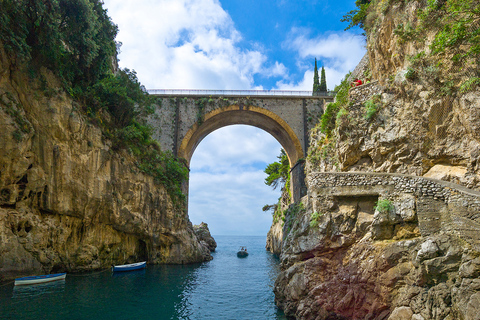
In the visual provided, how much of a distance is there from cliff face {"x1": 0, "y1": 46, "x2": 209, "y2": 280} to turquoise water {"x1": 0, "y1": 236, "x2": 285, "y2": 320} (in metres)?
1.58

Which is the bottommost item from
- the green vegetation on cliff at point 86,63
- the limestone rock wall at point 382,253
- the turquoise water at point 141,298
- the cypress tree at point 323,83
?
the turquoise water at point 141,298

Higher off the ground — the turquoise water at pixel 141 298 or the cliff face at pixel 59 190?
the cliff face at pixel 59 190

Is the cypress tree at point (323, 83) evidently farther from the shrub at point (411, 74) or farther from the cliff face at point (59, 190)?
the shrub at point (411, 74)

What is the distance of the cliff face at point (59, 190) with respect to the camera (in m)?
13.0

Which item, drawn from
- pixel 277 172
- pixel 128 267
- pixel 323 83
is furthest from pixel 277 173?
pixel 128 267

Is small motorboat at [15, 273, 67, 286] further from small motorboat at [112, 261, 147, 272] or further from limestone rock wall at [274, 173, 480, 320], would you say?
limestone rock wall at [274, 173, 480, 320]

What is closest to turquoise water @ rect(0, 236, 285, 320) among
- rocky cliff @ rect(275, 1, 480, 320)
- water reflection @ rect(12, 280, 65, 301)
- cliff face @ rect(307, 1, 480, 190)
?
water reflection @ rect(12, 280, 65, 301)

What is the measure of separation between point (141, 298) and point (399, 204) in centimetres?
1106

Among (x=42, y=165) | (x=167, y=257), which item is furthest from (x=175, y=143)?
(x=42, y=165)

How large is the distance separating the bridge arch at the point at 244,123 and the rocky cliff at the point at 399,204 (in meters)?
13.1

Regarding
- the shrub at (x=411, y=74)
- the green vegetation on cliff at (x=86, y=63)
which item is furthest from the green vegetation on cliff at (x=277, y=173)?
the shrub at (x=411, y=74)

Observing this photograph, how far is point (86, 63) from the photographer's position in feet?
53.4

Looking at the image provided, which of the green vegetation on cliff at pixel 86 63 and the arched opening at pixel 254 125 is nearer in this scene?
the green vegetation on cliff at pixel 86 63

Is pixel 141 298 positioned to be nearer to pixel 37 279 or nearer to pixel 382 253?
pixel 37 279
